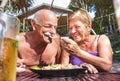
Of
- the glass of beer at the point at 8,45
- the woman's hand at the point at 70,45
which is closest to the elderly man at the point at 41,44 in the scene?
the woman's hand at the point at 70,45

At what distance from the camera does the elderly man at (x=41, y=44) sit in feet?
6.54

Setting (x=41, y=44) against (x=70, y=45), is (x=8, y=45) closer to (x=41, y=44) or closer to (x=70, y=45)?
(x=70, y=45)

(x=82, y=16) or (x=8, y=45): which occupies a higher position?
(x=82, y=16)

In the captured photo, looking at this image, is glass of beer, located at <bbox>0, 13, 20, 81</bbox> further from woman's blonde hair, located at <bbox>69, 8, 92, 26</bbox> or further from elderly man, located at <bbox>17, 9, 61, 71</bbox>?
woman's blonde hair, located at <bbox>69, 8, 92, 26</bbox>

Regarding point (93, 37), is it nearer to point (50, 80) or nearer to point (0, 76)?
point (50, 80)

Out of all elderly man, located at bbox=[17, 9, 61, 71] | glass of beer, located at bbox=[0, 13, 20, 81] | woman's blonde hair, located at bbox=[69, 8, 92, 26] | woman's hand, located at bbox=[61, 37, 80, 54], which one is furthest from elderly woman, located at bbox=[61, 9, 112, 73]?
glass of beer, located at bbox=[0, 13, 20, 81]

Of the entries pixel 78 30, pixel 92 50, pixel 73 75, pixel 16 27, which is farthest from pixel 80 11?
pixel 16 27

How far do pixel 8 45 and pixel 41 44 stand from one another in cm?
155

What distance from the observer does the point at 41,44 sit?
2066 mm

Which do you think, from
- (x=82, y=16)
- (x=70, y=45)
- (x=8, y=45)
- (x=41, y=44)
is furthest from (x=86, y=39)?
(x=8, y=45)

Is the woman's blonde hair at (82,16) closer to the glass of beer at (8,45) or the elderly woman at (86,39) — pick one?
the elderly woman at (86,39)

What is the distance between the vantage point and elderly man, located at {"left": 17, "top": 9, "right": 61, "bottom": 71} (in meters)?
1.99

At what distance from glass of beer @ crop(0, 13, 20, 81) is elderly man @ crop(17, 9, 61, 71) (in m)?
1.41

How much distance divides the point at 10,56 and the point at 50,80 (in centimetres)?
56
